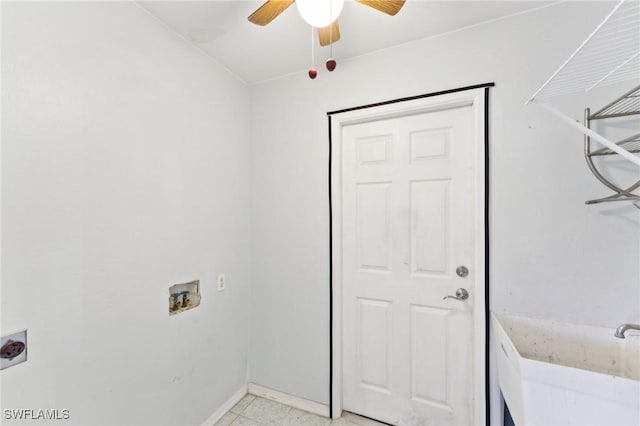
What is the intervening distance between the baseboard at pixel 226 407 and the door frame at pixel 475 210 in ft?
2.32

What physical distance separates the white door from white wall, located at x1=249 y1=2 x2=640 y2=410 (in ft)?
0.53

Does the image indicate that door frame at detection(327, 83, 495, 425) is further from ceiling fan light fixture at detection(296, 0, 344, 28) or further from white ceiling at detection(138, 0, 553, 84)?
ceiling fan light fixture at detection(296, 0, 344, 28)

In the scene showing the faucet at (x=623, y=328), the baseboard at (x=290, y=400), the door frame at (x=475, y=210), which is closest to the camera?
the faucet at (x=623, y=328)

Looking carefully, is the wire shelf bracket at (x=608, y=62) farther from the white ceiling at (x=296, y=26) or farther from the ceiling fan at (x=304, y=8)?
the ceiling fan at (x=304, y=8)

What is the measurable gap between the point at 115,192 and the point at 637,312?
250 cm

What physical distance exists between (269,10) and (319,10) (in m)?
0.25

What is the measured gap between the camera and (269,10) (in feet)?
3.87

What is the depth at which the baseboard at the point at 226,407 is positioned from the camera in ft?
5.79

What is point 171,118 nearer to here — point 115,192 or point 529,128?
point 115,192

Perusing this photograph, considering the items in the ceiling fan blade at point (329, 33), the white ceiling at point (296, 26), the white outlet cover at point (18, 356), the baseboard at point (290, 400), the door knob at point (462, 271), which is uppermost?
the white ceiling at point (296, 26)

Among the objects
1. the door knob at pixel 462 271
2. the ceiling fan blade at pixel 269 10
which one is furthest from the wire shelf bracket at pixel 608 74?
the ceiling fan blade at pixel 269 10

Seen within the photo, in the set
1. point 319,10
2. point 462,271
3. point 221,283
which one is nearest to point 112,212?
point 221,283

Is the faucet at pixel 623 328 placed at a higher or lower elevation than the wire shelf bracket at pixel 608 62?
lower

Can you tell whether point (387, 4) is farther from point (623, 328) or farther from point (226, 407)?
point (226, 407)
